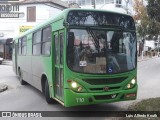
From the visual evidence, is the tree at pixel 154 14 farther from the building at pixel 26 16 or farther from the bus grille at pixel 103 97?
the building at pixel 26 16

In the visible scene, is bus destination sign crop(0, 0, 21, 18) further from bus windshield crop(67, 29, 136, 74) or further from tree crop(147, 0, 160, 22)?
tree crop(147, 0, 160, 22)

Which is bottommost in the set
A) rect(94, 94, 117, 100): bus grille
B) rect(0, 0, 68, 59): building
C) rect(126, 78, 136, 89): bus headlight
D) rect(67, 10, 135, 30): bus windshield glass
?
rect(94, 94, 117, 100): bus grille

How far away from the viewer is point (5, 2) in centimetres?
4681

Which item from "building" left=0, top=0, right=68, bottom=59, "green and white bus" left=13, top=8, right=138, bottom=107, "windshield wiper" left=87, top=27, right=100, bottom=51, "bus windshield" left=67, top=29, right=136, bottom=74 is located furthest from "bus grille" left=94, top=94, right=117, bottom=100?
"building" left=0, top=0, right=68, bottom=59

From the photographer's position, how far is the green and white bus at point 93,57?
8.88m

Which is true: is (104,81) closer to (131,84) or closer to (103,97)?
(103,97)

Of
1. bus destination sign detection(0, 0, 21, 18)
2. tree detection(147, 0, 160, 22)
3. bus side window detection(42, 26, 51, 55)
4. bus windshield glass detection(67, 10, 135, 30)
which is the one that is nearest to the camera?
tree detection(147, 0, 160, 22)

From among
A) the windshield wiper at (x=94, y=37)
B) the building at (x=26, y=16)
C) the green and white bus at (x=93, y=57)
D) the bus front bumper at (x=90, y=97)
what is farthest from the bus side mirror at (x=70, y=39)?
the building at (x=26, y=16)

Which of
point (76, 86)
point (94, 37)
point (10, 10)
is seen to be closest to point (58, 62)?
point (76, 86)

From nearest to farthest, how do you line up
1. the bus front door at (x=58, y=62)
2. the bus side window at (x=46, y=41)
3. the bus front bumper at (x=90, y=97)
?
the bus front bumper at (x=90, y=97) → the bus front door at (x=58, y=62) → the bus side window at (x=46, y=41)

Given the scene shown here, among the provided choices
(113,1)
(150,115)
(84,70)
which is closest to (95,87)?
(84,70)

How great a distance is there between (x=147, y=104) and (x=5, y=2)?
3969cm

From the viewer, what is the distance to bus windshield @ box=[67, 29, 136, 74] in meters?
8.95

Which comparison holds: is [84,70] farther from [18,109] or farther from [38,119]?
[18,109]
